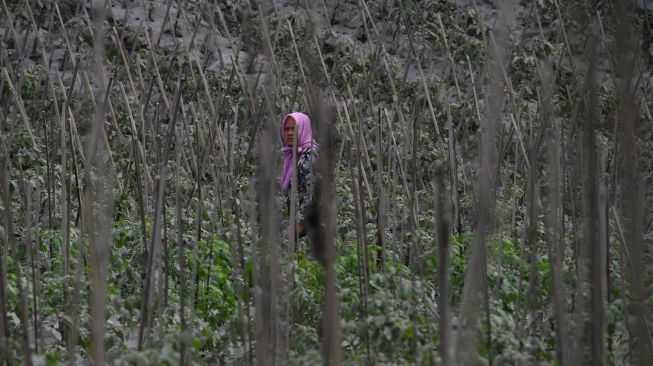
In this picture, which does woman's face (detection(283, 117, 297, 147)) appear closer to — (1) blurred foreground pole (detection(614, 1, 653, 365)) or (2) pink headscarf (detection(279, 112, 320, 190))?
(2) pink headscarf (detection(279, 112, 320, 190))

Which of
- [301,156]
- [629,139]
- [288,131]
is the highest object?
[288,131]

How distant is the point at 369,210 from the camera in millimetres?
3561

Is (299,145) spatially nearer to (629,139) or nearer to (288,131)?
(288,131)

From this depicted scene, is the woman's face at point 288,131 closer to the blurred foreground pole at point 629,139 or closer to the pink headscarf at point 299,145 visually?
the pink headscarf at point 299,145

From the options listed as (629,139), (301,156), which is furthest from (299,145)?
(629,139)

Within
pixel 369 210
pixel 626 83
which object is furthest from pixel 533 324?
pixel 369 210

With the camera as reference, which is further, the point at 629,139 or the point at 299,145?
the point at 299,145

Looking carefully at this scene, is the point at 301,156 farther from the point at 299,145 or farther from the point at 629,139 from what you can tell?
the point at 629,139

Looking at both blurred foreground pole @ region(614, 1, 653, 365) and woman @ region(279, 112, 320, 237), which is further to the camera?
woman @ region(279, 112, 320, 237)

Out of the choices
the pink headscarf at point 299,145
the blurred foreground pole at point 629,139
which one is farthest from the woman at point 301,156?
the blurred foreground pole at point 629,139

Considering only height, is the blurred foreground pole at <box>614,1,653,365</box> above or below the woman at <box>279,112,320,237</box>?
below

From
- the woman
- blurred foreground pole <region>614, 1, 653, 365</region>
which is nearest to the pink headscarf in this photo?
the woman

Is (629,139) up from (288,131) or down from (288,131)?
down

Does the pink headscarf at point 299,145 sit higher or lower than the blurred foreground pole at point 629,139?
higher
